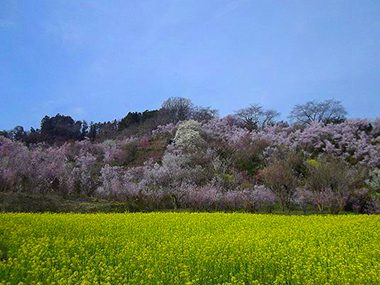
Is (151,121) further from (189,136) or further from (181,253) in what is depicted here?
(181,253)

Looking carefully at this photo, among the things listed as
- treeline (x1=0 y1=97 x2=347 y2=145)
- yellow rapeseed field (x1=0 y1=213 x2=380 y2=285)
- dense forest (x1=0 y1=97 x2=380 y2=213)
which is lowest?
yellow rapeseed field (x1=0 y1=213 x2=380 y2=285)

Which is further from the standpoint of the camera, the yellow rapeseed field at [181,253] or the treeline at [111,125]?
the treeline at [111,125]

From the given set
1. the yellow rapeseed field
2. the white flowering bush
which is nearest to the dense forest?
the white flowering bush

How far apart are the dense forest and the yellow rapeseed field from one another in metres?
8.84

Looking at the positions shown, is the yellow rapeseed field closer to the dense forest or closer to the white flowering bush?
the dense forest

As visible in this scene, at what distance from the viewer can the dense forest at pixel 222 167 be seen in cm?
2289

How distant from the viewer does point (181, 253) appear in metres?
8.90

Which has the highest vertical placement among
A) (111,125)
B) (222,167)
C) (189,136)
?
(111,125)

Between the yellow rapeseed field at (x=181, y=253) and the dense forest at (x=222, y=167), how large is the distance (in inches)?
348

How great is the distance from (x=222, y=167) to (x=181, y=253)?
2283 centimetres

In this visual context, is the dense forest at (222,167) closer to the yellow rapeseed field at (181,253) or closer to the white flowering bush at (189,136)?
the white flowering bush at (189,136)

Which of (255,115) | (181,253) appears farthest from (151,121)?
(181,253)

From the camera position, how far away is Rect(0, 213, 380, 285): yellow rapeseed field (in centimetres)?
677

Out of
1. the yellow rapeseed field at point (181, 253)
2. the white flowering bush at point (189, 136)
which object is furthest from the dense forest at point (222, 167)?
the yellow rapeseed field at point (181, 253)
